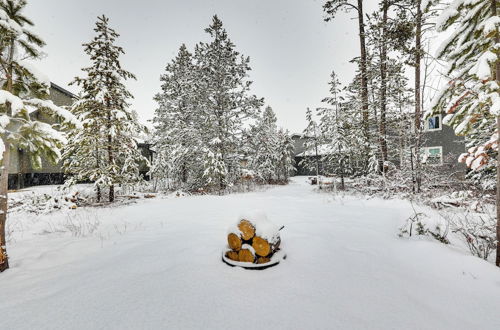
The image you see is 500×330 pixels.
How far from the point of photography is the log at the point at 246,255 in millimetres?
3439

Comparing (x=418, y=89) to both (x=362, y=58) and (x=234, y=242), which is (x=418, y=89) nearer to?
(x=362, y=58)

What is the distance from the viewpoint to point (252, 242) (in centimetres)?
354

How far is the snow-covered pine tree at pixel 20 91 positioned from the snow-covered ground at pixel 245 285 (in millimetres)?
1383

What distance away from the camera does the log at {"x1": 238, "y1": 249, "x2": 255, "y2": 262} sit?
344 centimetres

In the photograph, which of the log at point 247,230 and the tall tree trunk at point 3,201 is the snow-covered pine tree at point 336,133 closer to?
the log at point 247,230

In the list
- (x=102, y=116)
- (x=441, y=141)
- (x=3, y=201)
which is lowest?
(x=3, y=201)

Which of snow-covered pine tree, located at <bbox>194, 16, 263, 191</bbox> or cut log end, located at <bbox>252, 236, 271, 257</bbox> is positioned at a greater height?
snow-covered pine tree, located at <bbox>194, 16, 263, 191</bbox>

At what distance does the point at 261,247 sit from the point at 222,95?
1308 centimetres

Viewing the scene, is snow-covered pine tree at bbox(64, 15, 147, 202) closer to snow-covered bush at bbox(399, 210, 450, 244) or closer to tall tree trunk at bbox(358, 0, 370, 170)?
snow-covered bush at bbox(399, 210, 450, 244)

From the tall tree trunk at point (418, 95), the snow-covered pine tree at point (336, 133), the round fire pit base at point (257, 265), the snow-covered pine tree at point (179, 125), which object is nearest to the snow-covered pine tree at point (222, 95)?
the snow-covered pine tree at point (179, 125)

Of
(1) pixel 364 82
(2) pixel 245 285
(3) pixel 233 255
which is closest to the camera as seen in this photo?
(2) pixel 245 285

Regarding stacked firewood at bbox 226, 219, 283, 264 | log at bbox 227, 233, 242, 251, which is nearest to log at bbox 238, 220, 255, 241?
stacked firewood at bbox 226, 219, 283, 264

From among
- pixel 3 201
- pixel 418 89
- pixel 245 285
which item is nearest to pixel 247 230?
pixel 245 285

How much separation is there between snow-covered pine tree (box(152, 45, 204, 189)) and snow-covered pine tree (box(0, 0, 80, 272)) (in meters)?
11.2
